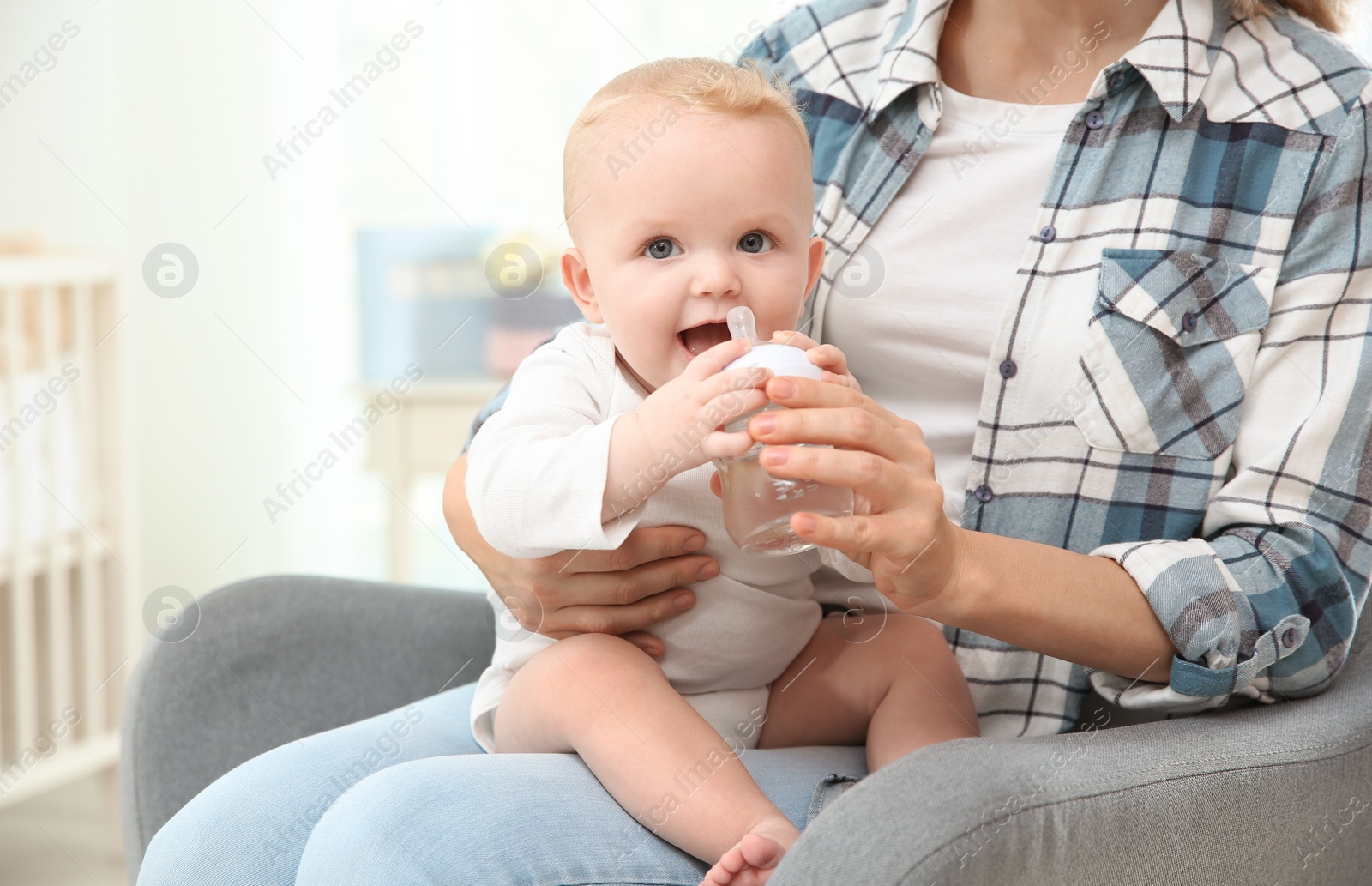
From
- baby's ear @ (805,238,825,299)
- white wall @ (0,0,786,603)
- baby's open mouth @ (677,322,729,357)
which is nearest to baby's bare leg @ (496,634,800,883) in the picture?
baby's open mouth @ (677,322,729,357)

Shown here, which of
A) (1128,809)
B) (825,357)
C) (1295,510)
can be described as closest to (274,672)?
(825,357)

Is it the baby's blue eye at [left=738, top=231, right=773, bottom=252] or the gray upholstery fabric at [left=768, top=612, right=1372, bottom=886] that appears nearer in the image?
the gray upholstery fabric at [left=768, top=612, right=1372, bottom=886]

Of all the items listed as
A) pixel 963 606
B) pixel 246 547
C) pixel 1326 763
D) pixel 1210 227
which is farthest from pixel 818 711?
pixel 246 547

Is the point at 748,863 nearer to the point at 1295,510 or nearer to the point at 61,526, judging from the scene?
the point at 1295,510

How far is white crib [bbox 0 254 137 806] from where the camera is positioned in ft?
6.77

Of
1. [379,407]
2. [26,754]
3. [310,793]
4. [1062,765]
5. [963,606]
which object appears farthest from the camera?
[379,407]

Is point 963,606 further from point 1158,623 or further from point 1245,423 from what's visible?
point 1245,423

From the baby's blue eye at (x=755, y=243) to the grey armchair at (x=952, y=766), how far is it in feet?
1.19

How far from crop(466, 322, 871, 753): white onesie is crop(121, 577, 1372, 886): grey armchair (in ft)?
0.47

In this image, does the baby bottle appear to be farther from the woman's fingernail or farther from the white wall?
the white wall

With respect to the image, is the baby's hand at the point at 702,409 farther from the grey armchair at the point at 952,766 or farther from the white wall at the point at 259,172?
the white wall at the point at 259,172

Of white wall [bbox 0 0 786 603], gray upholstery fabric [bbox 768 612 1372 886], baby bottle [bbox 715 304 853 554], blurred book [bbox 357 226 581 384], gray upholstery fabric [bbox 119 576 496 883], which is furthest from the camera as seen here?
white wall [bbox 0 0 786 603]

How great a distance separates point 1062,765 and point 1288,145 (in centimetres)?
56

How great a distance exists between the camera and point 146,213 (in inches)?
114
